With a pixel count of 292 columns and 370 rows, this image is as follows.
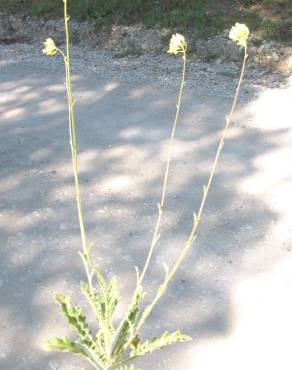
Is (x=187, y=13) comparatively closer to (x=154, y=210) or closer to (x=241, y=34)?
(x=154, y=210)

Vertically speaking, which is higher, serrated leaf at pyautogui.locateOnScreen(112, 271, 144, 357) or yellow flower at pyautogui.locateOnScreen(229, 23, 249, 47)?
yellow flower at pyautogui.locateOnScreen(229, 23, 249, 47)

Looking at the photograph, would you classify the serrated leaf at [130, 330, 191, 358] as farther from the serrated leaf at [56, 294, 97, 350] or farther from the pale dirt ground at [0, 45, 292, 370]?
the pale dirt ground at [0, 45, 292, 370]

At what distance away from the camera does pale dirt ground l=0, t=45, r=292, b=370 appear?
3.16 meters

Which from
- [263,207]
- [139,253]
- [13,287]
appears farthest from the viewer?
[263,207]

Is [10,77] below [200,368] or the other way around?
the other way around

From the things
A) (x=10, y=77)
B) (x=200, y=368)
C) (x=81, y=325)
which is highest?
(x=10, y=77)

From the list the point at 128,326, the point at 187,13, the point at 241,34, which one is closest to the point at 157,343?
the point at 128,326

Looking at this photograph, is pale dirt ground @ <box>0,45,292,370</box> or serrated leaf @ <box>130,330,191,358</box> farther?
pale dirt ground @ <box>0,45,292,370</box>

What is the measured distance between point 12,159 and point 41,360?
7.71 feet

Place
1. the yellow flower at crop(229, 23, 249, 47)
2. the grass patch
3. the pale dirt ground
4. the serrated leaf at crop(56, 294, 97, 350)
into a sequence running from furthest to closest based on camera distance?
the grass patch
the pale dirt ground
the serrated leaf at crop(56, 294, 97, 350)
the yellow flower at crop(229, 23, 249, 47)

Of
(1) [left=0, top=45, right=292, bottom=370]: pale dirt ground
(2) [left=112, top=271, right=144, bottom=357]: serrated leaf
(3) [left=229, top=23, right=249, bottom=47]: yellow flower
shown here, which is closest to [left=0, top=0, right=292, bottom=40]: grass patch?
(1) [left=0, top=45, right=292, bottom=370]: pale dirt ground

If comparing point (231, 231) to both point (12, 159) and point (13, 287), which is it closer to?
point (13, 287)

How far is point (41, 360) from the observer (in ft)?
9.77

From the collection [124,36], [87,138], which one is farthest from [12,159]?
[124,36]
